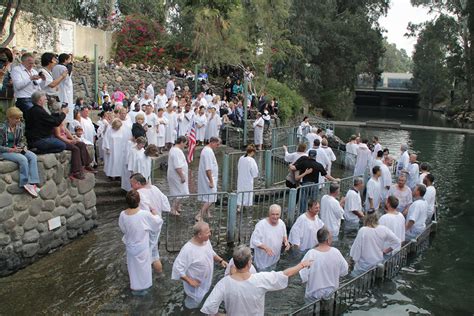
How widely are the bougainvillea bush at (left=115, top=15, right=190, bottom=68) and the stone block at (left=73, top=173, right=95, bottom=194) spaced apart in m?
18.6

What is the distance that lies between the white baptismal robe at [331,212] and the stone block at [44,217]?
4.96m

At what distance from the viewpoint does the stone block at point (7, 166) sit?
7.24 meters

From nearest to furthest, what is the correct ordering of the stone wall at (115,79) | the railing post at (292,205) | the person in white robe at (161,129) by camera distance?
the railing post at (292,205) → the person in white robe at (161,129) → the stone wall at (115,79)

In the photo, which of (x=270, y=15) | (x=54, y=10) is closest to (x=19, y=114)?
(x=54, y=10)

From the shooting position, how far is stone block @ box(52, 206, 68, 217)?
8466 millimetres

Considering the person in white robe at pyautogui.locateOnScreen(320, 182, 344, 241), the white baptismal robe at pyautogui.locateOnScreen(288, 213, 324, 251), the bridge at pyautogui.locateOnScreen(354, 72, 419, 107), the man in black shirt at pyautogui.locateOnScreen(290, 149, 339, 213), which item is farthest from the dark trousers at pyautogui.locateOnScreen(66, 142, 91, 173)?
the bridge at pyautogui.locateOnScreen(354, 72, 419, 107)

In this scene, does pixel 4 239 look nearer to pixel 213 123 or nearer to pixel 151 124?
pixel 151 124

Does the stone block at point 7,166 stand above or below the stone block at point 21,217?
above

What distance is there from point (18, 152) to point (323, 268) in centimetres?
495

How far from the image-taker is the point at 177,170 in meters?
9.79

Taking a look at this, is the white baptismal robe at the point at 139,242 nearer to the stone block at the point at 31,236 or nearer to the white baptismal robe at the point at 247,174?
the stone block at the point at 31,236

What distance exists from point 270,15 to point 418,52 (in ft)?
148

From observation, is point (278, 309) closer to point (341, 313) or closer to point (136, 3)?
point (341, 313)

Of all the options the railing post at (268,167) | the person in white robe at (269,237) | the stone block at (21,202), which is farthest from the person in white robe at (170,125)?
the person in white robe at (269,237)
